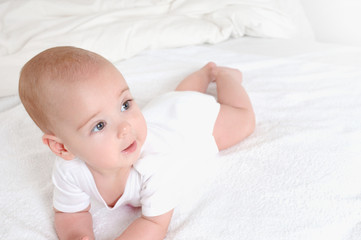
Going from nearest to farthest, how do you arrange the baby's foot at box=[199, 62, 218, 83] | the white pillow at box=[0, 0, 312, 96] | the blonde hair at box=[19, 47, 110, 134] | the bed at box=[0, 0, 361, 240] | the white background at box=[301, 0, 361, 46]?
the blonde hair at box=[19, 47, 110, 134], the bed at box=[0, 0, 361, 240], the baby's foot at box=[199, 62, 218, 83], the white pillow at box=[0, 0, 312, 96], the white background at box=[301, 0, 361, 46]

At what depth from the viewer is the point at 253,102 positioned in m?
1.28

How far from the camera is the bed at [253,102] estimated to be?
854 mm

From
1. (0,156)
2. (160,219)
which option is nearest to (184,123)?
(160,219)

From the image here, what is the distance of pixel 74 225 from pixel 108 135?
240 millimetres

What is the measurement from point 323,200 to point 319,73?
2.20 ft

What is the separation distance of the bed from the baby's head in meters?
0.21

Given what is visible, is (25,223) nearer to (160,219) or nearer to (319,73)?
(160,219)

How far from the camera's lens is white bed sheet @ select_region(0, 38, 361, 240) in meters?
0.83

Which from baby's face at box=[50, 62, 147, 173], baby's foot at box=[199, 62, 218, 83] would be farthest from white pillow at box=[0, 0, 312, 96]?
baby's face at box=[50, 62, 147, 173]

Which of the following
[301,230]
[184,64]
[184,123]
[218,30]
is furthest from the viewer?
[218,30]

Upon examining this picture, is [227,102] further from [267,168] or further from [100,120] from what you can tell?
[100,120]

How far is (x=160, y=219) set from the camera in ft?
2.77

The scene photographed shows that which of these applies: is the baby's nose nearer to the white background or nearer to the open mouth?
the open mouth

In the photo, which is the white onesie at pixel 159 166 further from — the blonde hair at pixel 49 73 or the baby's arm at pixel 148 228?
the blonde hair at pixel 49 73
